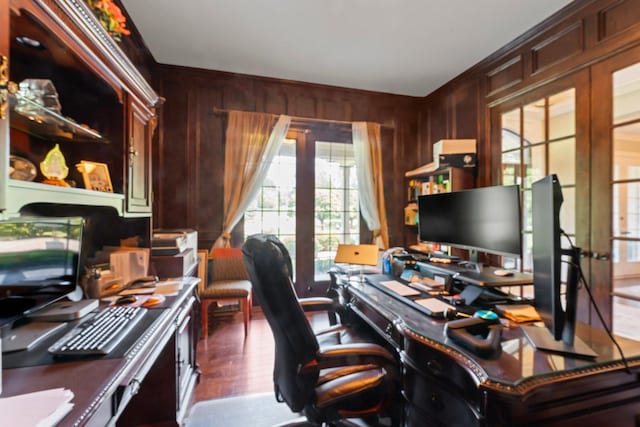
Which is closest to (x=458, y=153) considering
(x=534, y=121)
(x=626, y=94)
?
(x=534, y=121)

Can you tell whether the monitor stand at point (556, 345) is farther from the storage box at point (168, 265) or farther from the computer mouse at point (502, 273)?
the storage box at point (168, 265)

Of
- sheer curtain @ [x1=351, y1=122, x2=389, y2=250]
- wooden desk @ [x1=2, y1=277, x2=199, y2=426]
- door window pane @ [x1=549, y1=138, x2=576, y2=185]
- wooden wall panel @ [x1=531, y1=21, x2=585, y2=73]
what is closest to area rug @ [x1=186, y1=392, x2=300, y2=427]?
wooden desk @ [x1=2, y1=277, x2=199, y2=426]

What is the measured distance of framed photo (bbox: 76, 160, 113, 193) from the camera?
1476 mm

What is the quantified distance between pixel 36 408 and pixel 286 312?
697 millimetres

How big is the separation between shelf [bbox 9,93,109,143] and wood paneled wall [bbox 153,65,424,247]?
5.08 feet

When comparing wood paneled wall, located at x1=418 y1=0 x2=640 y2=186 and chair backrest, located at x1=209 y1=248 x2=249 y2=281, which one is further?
chair backrest, located at x1=209 y1=248 x2=249 y2=281

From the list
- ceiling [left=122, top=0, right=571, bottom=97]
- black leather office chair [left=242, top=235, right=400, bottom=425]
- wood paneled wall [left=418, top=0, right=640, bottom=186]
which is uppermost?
ceiling [left=122, top=0, right=571, bottom=97]

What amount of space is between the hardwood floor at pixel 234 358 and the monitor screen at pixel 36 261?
3.98ft

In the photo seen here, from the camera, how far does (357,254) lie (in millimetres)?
1964

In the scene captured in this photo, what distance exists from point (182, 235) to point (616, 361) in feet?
8.18

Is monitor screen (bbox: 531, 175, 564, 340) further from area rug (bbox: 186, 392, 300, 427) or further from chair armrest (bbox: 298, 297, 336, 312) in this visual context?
area rug (bbox: 186, 392, 300, 427)

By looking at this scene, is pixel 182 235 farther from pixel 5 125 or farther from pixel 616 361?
pixel 616 361

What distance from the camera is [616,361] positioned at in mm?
896

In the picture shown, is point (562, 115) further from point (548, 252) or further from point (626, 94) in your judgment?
point (548, 252)
